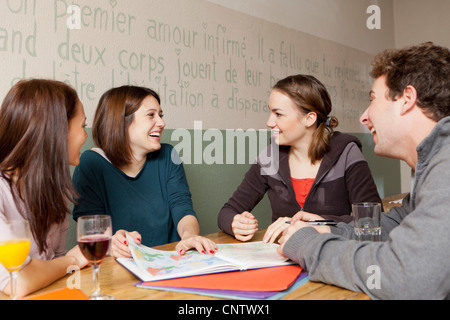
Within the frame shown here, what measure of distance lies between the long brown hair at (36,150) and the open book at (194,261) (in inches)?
9.9

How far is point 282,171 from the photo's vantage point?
1706 millimetres

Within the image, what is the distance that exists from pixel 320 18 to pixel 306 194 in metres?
2.21

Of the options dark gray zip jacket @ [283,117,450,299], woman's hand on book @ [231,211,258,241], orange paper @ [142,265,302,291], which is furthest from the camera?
woman's hand on book @ [231,211,258,241]

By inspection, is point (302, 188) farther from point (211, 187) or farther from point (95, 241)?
point (95, 241)

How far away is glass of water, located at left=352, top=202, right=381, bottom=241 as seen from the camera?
104 cm

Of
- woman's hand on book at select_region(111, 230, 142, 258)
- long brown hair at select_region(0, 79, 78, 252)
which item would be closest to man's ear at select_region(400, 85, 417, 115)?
woman's hand on book at select_region(111, 230, 142, 258)

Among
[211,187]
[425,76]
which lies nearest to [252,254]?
[425,76]

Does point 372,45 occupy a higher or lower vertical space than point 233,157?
higher

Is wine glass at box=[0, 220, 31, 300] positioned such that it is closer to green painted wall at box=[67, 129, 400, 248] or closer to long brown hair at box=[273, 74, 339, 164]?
long brown hair at box=[273, 74, 339, 164]

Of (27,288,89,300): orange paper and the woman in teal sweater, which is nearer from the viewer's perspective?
(27,288,89,300): orange paper

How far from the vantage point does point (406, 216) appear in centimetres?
76

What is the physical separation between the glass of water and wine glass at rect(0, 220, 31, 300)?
788mm
